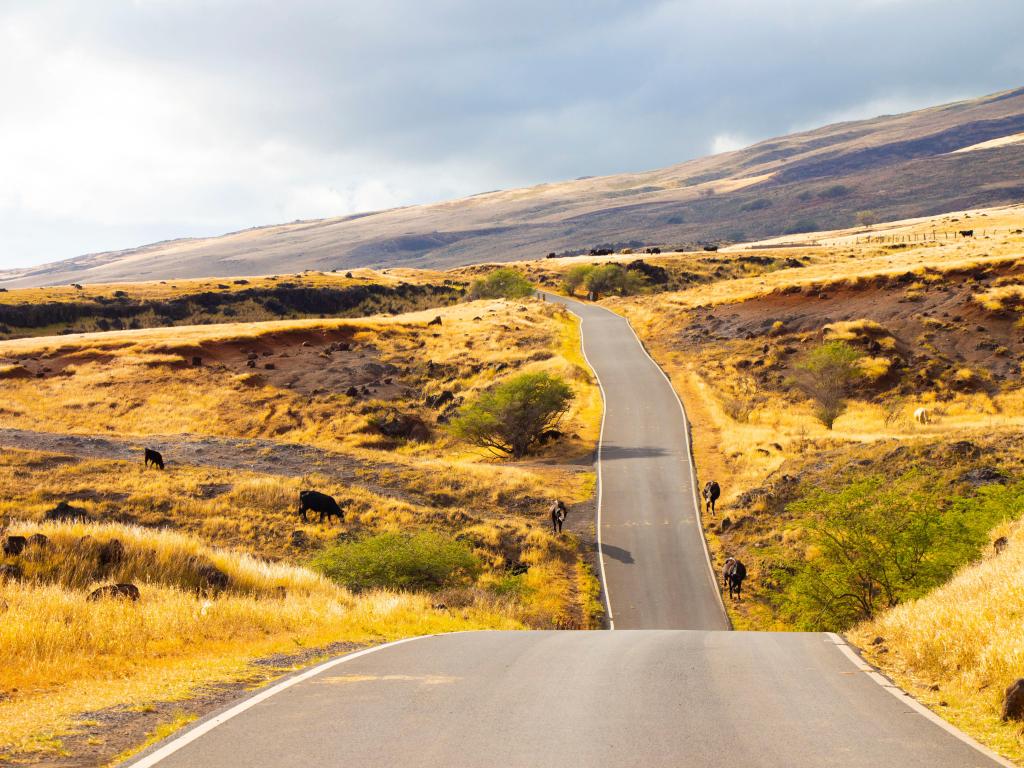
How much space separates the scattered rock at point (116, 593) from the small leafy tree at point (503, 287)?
327 feet

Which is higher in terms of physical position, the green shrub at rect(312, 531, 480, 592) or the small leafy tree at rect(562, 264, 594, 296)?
the small leafy tree at rect(562, 264, 594, 296)

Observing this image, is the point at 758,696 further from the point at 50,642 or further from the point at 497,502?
the point at 497,502

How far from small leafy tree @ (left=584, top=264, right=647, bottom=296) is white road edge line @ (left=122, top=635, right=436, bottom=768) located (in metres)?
108

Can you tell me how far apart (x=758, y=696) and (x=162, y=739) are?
6.12 metres

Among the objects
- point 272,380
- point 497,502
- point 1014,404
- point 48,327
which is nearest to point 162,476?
point 497,502

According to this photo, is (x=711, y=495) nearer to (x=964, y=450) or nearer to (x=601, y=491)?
(x=601, y=491)

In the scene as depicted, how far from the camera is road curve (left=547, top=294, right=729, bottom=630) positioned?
24812 mm

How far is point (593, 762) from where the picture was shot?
606cm

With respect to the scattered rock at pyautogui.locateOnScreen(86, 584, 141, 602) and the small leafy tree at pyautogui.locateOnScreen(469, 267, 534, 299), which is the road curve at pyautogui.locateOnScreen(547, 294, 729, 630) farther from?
the small leafy tree at pyautogui.locateOnScreen(469, 267, 534, 299)

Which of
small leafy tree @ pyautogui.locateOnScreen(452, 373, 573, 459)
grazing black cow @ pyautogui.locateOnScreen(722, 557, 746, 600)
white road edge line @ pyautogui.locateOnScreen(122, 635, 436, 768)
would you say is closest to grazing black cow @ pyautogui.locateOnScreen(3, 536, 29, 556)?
white road edge line @ pyautogui.locateOnScreen(122, 635, 436, 768)

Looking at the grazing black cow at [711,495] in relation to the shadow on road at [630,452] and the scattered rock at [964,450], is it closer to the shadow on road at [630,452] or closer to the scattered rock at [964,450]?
the shadow on road at [630,452]

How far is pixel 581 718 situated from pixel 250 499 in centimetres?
2342

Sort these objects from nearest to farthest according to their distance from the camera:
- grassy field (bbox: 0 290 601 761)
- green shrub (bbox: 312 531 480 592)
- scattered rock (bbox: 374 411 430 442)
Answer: grassy field (bbox: 0 290 601 761), green shrub (bbox: 312 531 480 592), scattered rock (bbox: 374 411 430 442)

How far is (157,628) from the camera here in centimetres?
1126
